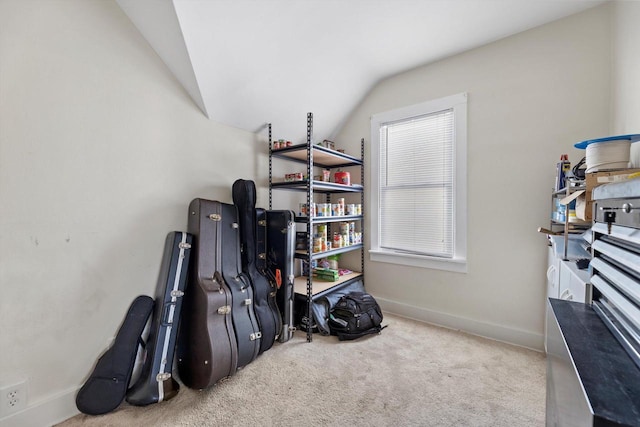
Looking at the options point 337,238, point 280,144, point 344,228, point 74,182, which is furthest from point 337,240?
point 74,182

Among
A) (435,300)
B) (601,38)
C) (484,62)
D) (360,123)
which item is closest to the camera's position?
(601,38)

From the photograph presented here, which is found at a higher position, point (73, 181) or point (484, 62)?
point (484, 62)

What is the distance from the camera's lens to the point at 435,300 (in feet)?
8.09

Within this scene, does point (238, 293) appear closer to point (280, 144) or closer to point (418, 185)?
point (280, 144)

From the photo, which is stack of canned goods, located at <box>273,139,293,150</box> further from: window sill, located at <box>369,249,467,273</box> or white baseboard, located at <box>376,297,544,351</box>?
white baseboard, located at <box>376,297,544,351</box>

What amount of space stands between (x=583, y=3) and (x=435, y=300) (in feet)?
8.25

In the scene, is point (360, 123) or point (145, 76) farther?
point (360, 123)

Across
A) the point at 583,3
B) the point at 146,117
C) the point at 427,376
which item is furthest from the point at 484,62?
the point at 146,117

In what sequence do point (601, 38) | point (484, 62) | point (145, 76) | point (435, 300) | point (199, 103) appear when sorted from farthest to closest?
1. point (435, 300)
2. point (484, 62)
3. point (199, 103)
4. point (601, 38)
5. point (145, 76)

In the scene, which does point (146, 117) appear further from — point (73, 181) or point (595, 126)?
point (595, 126)

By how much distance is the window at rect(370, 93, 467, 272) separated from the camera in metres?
2.34

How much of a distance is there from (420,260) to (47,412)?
2762 mm

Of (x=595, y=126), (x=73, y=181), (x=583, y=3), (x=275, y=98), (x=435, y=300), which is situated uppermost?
(x=583, y=3)

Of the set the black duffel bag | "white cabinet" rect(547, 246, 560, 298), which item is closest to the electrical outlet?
the black duffel bag
